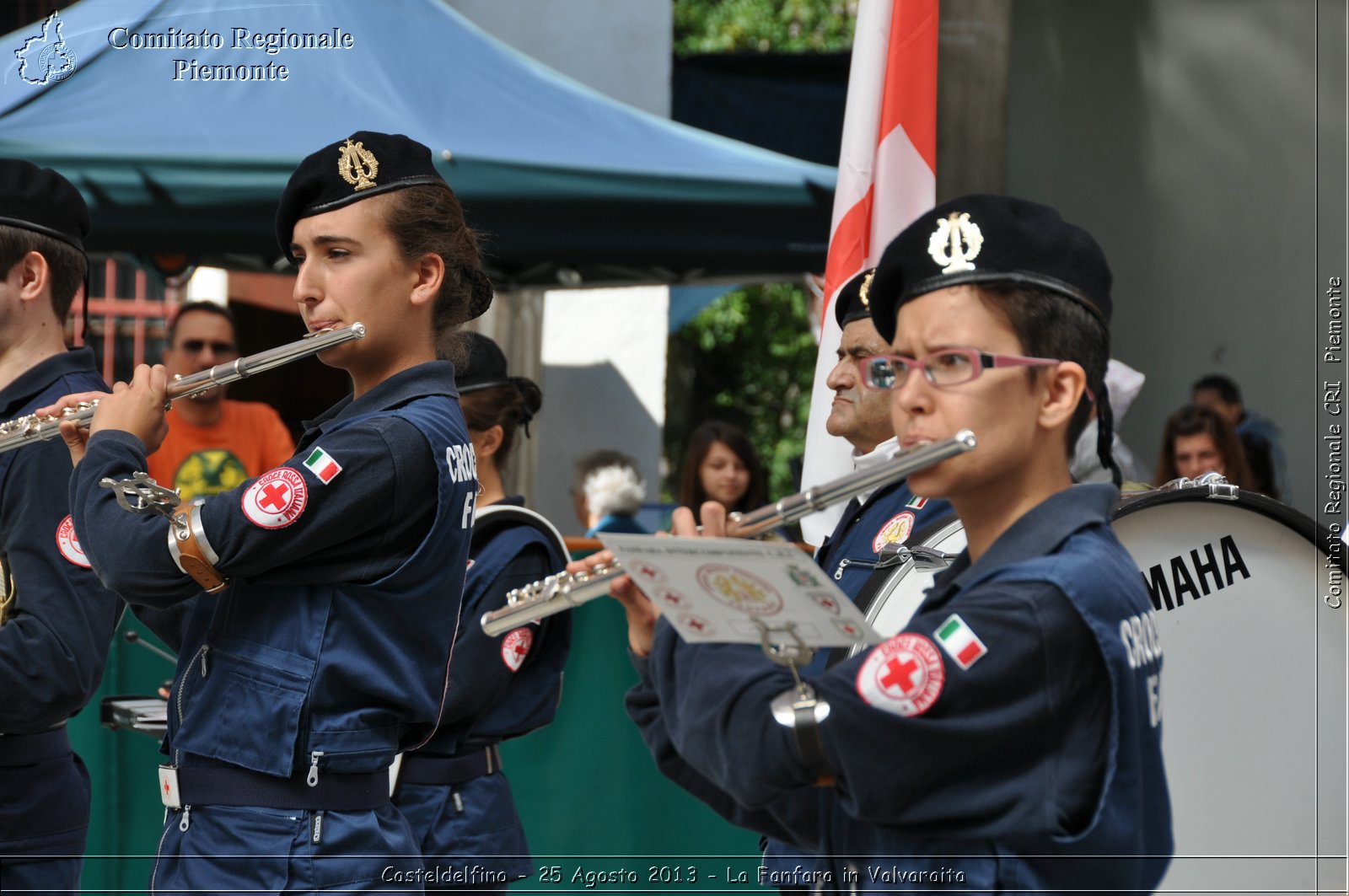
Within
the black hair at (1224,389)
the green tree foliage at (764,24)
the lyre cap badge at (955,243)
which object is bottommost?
the lyre cap badge at (955,243)

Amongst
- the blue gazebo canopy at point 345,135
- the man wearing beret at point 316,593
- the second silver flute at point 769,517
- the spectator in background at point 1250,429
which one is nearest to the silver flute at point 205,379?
the man wearing beret at point 316,593

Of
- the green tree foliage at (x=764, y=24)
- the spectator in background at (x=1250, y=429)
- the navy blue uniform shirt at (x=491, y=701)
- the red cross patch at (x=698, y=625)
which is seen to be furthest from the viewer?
the green tree foliage at (x=764, y=24)

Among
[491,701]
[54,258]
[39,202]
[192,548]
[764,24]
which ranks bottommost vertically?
[491,701]

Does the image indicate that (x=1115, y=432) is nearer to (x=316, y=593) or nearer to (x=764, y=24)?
(x=316, y=593)

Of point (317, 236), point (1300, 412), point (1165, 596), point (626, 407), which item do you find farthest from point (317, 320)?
point (1300, 412)

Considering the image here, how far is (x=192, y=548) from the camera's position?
238 centimetres

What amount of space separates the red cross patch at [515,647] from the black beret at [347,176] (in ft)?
4.54

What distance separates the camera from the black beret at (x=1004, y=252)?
6.54ft

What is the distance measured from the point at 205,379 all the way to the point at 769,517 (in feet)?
3.86

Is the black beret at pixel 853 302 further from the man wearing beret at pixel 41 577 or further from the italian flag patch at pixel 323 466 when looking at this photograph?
the man wearing beret at pixel 41 577

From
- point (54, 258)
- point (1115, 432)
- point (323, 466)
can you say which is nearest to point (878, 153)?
point (1115, 432)

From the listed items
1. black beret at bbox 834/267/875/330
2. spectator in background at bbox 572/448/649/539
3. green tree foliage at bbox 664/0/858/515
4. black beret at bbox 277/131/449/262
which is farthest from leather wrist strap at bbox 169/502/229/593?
green tree foliage at bbox 664/0/858/515

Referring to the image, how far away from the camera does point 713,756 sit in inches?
75.5

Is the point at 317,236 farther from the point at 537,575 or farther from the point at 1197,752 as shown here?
the point at 1197,752
